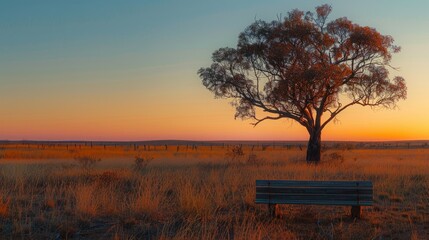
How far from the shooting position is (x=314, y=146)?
29703mm

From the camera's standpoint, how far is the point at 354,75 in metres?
29.0

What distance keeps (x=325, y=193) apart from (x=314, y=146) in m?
19.6

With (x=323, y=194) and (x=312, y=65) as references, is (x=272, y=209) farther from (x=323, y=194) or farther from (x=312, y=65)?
(x=312, y=65)

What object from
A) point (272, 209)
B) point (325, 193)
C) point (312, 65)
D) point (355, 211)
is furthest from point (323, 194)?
point (312, 65)

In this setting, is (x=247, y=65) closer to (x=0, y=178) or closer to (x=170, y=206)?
(x=0, y=178)

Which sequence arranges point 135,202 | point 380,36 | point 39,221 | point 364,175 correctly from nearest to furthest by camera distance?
point 39,221 → point 135,202 → point 364,175 → point 380,36

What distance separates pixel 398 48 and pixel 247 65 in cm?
855

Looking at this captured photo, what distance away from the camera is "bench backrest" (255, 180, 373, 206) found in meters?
10.4

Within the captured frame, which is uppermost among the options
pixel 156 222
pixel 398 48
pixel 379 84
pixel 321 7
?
pixel 321 7

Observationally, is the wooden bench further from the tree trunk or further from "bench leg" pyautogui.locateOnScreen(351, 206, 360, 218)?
the tree trunk

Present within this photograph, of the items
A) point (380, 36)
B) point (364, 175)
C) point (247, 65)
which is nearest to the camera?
point (364, 175)

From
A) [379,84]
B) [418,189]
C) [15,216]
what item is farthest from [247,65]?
[15,216]

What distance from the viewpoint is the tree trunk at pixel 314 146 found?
96.8 ft

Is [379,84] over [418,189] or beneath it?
over
